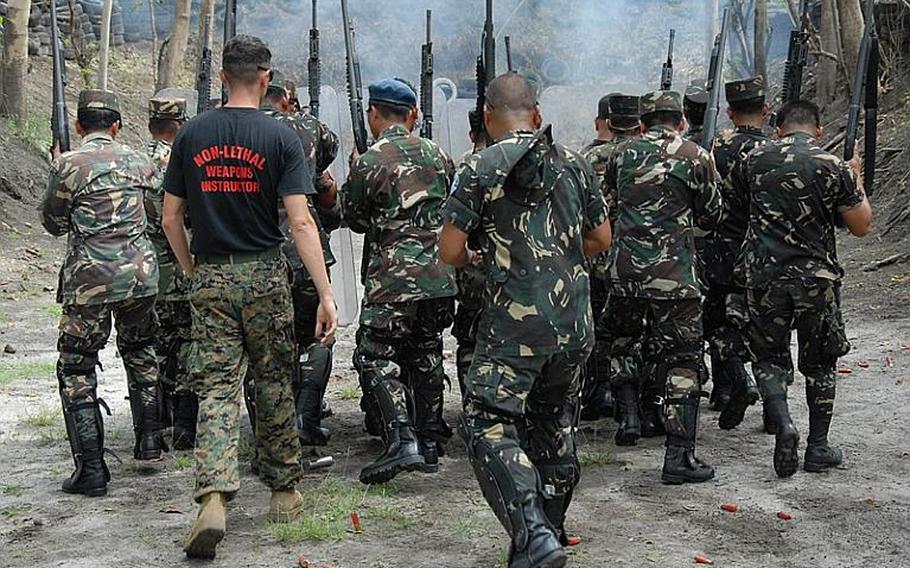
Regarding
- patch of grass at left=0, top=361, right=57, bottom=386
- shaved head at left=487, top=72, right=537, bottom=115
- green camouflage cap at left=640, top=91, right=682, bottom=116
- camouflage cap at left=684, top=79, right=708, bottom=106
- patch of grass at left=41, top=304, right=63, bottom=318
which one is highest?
camouflage cap at left=684, top=79, right=708, bottom=106

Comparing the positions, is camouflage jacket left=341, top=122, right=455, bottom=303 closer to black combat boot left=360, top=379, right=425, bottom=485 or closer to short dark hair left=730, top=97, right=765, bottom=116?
black combat boot left=360, top=379, right=425, bottom=485

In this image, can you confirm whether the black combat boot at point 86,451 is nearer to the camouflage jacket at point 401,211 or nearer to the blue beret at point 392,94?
the camouflage jacket at point 401,211

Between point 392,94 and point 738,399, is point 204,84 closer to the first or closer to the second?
point 392,94

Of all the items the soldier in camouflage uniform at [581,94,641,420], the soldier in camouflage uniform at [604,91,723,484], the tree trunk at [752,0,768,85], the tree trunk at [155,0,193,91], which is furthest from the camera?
the tree trunk at [155,0,193,91]

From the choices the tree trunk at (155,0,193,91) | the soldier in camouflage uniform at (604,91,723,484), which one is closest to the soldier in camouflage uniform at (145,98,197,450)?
the soldier in camouflage uniform at (604,91,723,484)

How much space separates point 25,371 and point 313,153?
163 inches

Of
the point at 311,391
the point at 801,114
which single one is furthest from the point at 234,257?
the point at 801,114

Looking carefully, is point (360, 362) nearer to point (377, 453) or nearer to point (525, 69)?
point (377, 453)

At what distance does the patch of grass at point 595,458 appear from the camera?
6.57 m

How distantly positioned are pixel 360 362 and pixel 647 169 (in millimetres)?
1894

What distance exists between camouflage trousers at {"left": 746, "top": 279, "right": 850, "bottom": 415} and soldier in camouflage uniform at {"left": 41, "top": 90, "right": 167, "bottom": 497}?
3.34m

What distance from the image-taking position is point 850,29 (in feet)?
51.2

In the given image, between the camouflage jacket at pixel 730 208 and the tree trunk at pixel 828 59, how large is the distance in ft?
36.9

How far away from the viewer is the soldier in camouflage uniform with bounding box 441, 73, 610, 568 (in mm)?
4574
